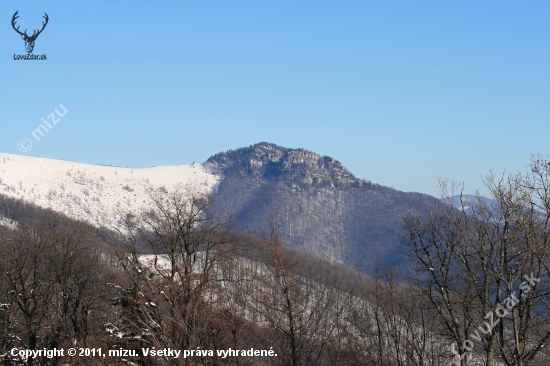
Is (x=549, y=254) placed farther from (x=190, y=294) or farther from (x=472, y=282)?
(x=190, y=294)

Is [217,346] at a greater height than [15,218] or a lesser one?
lesser

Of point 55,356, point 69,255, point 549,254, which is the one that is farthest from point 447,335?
point 69,255

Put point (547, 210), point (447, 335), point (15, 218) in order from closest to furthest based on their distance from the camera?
point (547, 210) < point (447, 335) < point (15, 218)

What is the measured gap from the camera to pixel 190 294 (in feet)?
62.8

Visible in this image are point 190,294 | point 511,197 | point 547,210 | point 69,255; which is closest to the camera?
point 547,210

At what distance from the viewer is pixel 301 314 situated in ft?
68.2

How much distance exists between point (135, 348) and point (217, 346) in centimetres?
289

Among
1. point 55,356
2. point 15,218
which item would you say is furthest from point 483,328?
point 15,218

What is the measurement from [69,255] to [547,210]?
81.2 feet

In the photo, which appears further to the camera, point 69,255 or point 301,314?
point 69,255

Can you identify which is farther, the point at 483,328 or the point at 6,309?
the point at 6,309

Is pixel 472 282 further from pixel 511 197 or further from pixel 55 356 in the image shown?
pixel 55 356

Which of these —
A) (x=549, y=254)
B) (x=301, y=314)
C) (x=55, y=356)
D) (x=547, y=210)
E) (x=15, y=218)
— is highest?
(x=15, y=218)

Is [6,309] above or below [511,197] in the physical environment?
below
